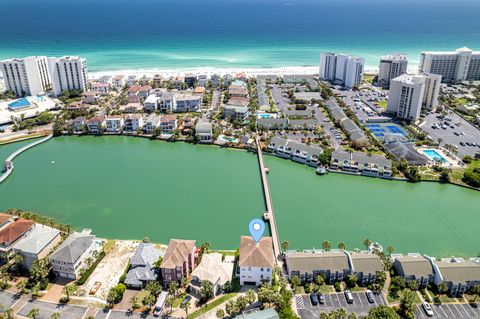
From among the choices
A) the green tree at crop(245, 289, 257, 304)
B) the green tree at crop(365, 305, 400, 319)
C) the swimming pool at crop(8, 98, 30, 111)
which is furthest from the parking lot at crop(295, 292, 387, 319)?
the swimming pool at crop(8, 98, 30, 111)

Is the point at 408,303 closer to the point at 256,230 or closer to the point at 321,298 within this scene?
the point at 321,298

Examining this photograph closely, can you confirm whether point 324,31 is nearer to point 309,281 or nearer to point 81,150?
point 81,150

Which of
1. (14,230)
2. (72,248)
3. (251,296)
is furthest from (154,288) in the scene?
(14,230)

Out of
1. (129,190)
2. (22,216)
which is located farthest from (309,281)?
(22,216)

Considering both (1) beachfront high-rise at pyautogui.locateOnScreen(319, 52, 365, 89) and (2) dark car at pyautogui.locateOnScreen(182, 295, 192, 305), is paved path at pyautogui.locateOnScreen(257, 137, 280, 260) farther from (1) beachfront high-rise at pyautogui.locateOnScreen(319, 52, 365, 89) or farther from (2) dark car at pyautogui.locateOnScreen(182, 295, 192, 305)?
(1) beachfront high-rise at pyautogui.locateOnScreen(319, 52, 365, 89)

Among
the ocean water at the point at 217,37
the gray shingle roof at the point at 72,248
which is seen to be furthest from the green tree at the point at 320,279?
the ocean water at the point at 217,37

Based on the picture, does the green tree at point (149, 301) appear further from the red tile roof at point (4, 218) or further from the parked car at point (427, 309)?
the parked car at point (427, 309)
